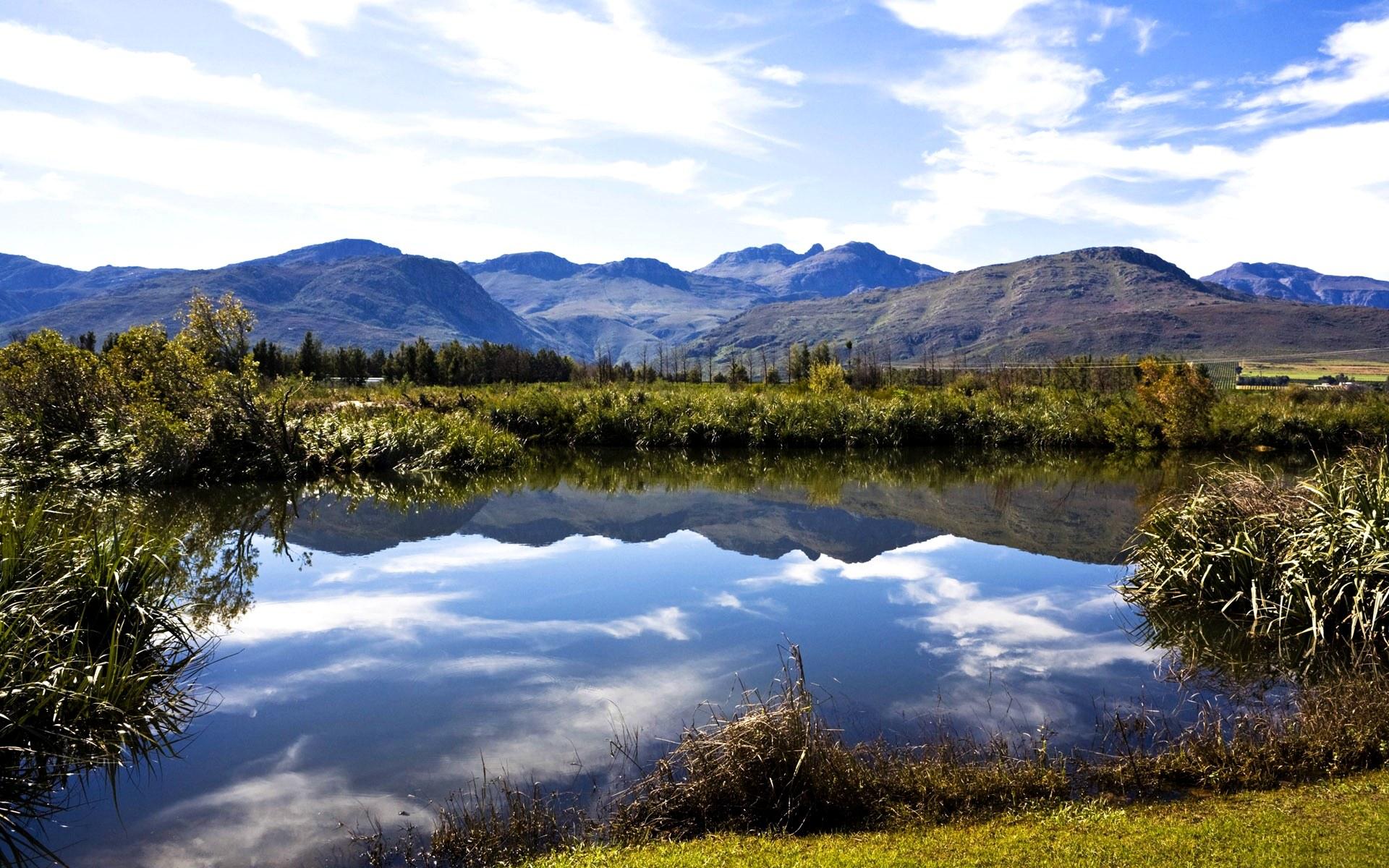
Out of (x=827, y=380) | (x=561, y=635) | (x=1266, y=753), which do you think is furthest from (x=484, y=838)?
(x=827, y=380)

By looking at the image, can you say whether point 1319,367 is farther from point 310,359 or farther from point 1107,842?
point 1107,842

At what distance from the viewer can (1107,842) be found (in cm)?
513

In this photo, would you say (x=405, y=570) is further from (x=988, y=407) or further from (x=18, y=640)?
(x=988, y=407)

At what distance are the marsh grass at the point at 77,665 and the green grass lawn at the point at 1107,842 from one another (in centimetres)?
407

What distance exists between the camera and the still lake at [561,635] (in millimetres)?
6746

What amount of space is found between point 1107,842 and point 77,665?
804cm

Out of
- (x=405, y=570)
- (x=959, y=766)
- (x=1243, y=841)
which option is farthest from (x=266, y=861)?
(x=405, y=570)

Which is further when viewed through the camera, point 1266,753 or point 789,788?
point 1266,753

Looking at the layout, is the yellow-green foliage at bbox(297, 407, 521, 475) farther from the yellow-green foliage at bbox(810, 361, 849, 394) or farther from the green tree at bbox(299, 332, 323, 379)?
the green tree at bbox(299, 332, 323, 379)

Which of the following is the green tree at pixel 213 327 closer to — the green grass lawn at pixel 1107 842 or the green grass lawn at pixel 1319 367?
the green grass lawn at pixel 1107 842

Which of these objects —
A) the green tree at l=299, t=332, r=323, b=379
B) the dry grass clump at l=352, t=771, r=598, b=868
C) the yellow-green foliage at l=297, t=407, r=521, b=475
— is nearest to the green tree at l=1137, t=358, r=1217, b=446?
the yellow-green foliage at l=297, t=407, r=521, b=475

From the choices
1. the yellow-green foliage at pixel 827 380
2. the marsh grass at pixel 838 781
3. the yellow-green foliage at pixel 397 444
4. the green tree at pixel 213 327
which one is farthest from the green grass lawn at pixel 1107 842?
the yellow-green foliage at pixel 827 380

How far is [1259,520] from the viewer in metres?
10.6

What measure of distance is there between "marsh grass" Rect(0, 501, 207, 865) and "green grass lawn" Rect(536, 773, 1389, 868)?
13.3ft
